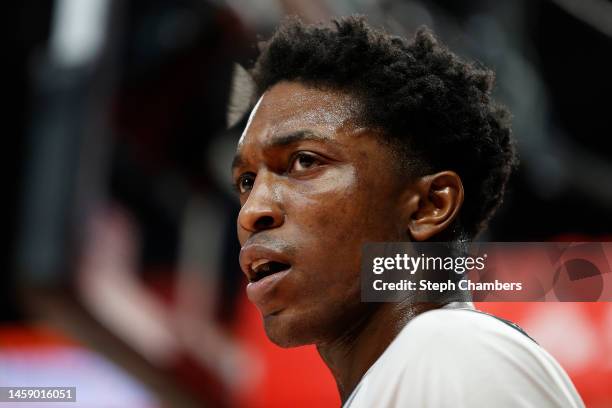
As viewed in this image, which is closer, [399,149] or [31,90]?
[399,149]

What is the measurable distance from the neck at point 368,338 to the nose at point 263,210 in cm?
29

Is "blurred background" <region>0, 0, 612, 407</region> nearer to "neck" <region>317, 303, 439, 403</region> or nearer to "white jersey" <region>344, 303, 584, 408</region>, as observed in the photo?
"neck" <region>317, 303, 439, 403</region>

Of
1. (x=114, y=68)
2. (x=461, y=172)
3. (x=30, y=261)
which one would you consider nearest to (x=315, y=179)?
(x=461, y=172)

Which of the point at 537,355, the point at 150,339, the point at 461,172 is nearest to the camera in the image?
the point at 537,355

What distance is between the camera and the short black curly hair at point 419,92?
6.34ft

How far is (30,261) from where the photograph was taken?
13.8 ft

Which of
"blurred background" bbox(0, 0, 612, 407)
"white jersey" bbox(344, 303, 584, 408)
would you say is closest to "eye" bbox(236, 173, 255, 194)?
"white jersey" bbox(344, 303, 584, 408)

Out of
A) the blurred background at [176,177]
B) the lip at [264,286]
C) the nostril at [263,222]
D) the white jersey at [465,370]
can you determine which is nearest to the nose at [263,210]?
the nostril at [263,222]

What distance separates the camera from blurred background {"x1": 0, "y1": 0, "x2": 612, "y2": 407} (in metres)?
4.30

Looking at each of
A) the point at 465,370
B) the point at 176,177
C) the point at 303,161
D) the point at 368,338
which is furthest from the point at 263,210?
the point at 176,177

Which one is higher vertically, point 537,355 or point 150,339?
point 150,339

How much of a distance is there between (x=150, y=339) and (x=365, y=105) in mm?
3764

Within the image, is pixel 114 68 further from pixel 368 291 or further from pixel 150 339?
pixel 368 291

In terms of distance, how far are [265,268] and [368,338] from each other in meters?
0.27
